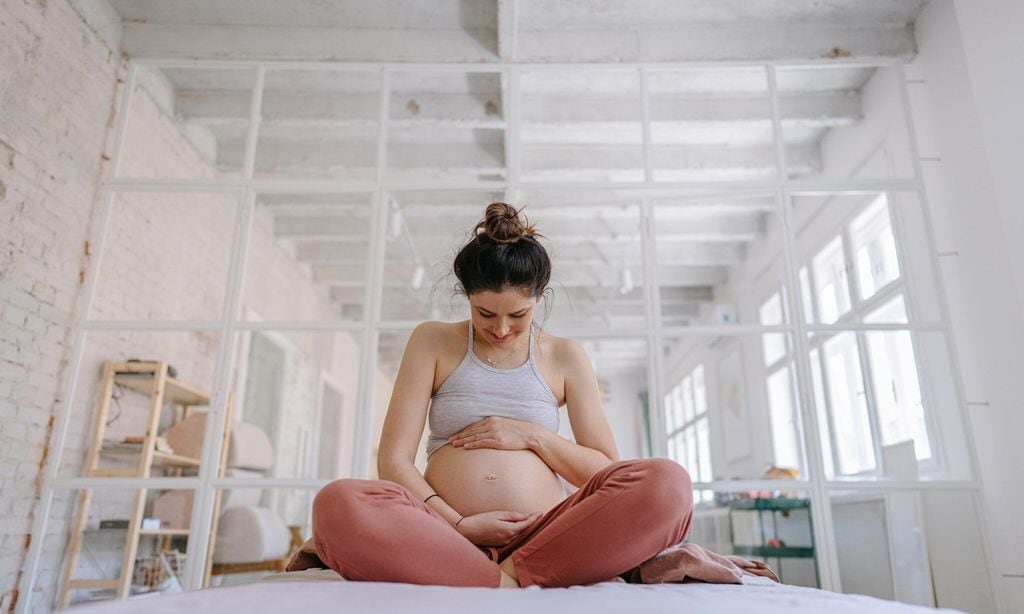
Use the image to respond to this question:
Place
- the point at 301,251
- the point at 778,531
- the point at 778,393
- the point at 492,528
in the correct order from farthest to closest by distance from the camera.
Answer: the point at 301,251
the point at 778,393
the point at 778,531
the point at 492,528

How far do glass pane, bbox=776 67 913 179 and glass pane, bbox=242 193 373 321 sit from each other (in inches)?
121

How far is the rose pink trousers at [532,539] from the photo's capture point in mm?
1306

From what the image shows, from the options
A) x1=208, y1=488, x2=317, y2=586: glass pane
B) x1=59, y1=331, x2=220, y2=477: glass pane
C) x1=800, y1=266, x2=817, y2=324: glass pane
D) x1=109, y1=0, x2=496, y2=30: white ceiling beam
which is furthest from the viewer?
x1=800, y1=266, x2=817, y2=324: glass pane

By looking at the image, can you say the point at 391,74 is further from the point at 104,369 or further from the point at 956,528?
the point at 956,528

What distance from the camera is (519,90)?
3.69 meters

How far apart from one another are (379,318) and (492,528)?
5.71ft

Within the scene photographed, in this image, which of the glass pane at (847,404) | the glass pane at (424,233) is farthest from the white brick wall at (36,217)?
the glass pane at (847,404)

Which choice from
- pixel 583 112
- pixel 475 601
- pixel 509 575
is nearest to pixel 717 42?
pixel 583 112

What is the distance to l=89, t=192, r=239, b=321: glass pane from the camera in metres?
4.00

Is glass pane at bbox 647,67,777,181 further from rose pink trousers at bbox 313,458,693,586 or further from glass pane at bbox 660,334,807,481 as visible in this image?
rose pink trousers at bbox 313,458,693,586

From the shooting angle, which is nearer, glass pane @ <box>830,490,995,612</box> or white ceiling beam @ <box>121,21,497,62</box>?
glass pane @ <box>830,490,995,612</box>

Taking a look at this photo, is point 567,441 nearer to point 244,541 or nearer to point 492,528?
point 492,528

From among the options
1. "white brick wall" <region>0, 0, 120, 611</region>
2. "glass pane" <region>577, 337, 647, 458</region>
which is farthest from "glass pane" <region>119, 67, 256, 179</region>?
"glass pane" <region>577, 337, 647, 458</region>

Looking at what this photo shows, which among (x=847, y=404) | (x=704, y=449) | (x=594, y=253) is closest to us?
(x=847, y=404)
